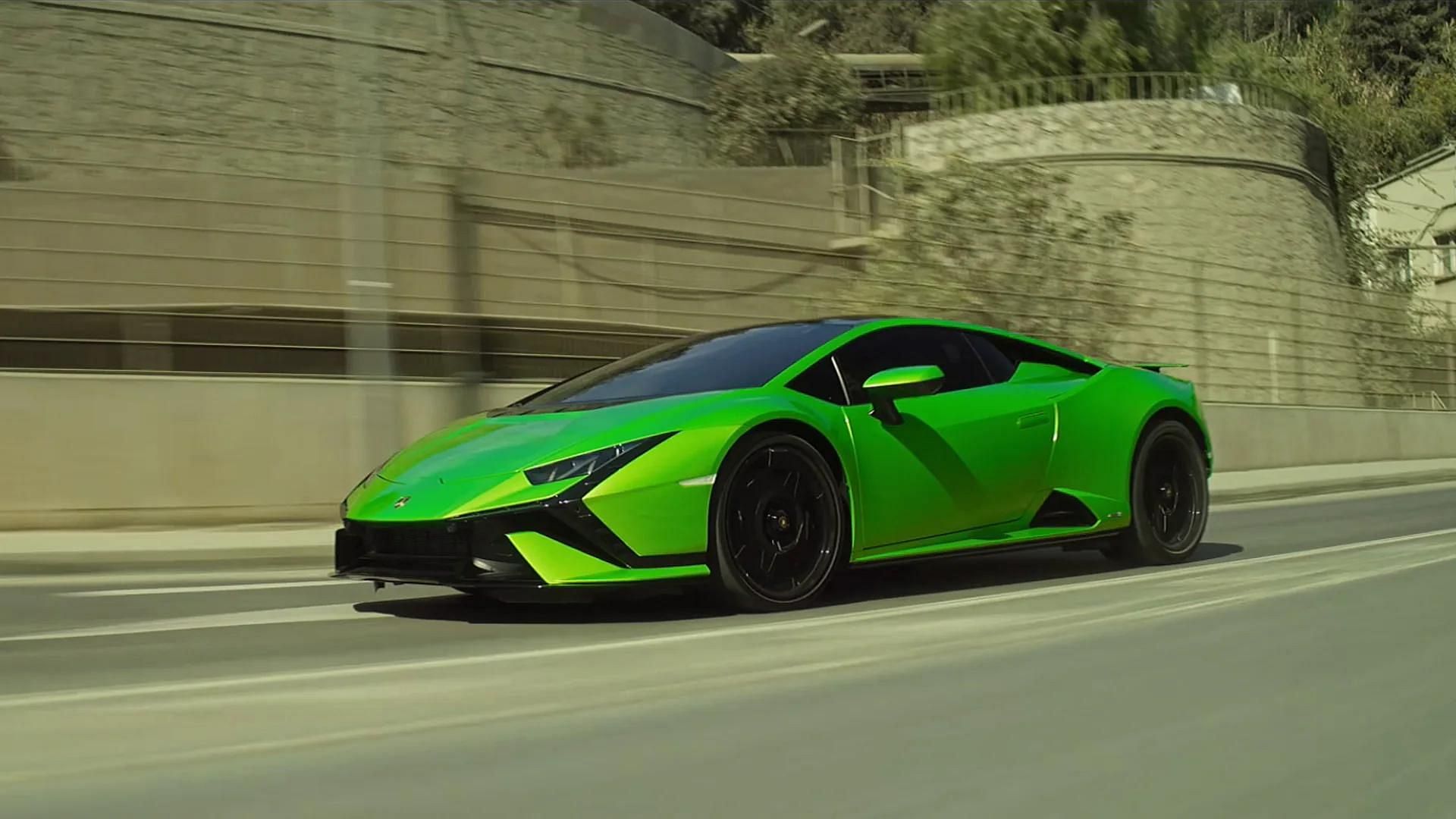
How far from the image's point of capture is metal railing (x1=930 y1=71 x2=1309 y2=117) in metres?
30.5

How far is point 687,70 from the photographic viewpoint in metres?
36.1

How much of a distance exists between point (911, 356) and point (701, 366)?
1.04 metres

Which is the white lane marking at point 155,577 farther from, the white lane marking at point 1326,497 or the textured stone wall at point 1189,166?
the textured stone wall at point 1189,166

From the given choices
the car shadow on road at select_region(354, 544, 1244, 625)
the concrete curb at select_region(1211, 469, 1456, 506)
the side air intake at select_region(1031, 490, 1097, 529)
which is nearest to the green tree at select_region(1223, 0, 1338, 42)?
the concrete curb at select_region(1211, 469, 1456, 506)

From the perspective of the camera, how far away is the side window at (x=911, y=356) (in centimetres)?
651

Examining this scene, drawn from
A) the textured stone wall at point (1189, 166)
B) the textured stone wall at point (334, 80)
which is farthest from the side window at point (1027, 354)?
the textured stone wall at point (1189, 166)

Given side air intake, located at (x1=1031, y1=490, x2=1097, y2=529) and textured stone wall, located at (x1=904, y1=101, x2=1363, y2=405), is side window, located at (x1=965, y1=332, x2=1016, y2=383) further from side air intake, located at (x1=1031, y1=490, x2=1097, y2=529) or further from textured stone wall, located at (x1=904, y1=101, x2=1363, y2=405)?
textured stone wall, located at (x1=904, y1=101, x2=1363, y2=405)

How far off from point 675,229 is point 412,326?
3846 millimetres

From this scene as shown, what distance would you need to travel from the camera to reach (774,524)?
586cm

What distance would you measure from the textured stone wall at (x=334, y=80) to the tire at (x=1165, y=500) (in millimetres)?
14817

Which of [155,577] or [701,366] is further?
[155,577]

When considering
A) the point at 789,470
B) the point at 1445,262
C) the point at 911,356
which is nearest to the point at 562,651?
the point at 789,470

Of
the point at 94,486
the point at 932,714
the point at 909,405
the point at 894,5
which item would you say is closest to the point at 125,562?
the point at 94,486

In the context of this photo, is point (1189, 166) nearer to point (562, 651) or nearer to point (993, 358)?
point (993, 358)
